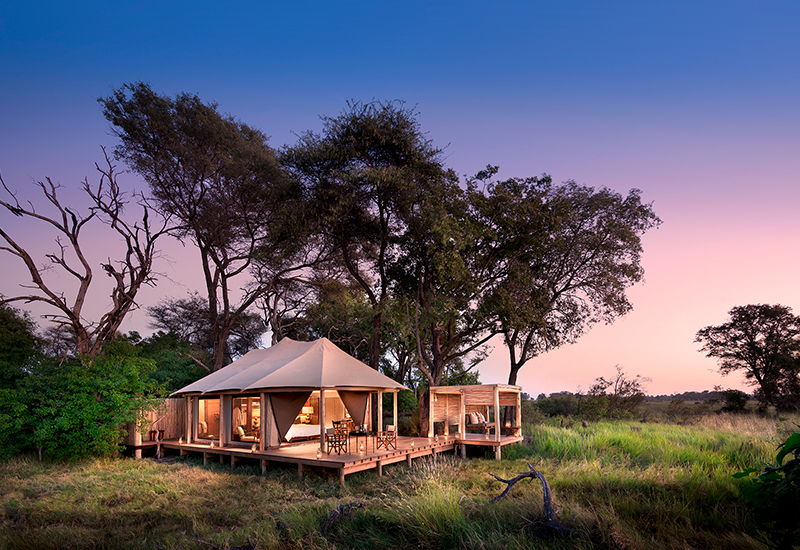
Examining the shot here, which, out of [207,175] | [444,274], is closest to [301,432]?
[444,274]

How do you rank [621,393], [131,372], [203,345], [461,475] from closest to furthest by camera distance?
[461,475] < [131,372] < [621,393] < [203,345]

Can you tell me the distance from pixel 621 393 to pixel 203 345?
22.4 meters

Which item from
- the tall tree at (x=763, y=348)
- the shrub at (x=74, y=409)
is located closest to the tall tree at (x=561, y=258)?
the tall tree at (x=763, y=348)

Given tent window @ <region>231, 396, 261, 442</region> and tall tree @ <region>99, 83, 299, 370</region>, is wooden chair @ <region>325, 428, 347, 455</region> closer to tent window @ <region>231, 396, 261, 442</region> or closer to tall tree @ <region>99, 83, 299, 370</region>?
tent window @ <region>231, 396, 261, 442</region>

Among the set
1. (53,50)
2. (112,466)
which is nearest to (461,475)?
(112,466)

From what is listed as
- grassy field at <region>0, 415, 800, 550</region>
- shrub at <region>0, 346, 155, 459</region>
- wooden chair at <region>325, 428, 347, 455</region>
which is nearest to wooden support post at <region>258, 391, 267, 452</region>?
grassy field at <region>0, 415, 800, 550</region>

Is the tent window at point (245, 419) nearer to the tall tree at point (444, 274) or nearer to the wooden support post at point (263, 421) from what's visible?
the wooden support post at point (263, 421)

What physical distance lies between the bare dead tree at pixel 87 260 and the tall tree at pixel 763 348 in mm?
28639

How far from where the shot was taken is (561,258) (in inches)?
744

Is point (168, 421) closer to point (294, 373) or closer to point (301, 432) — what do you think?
point (301, 432)

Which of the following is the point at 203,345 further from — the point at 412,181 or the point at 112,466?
the point at 412,181

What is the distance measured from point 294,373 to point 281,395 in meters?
0.87

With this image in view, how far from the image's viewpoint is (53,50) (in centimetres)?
1822

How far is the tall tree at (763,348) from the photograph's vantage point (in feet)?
76.8
